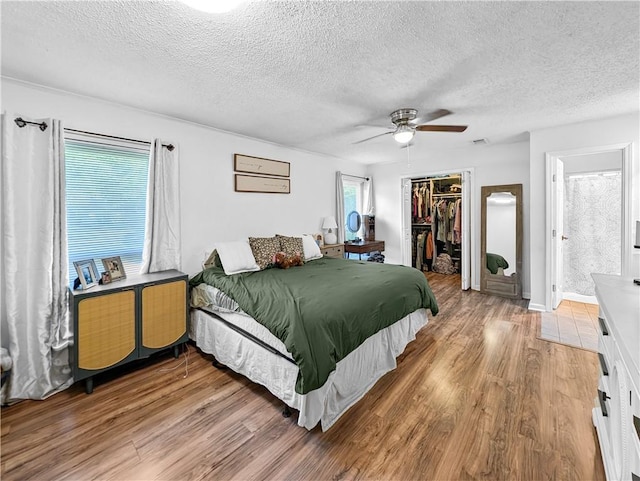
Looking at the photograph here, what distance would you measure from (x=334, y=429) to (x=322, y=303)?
811 millimetres

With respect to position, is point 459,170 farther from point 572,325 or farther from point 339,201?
point 572,325

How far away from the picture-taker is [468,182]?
16.2 feet

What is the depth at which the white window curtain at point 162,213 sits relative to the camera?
298cm

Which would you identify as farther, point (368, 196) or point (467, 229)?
point (368, 196)

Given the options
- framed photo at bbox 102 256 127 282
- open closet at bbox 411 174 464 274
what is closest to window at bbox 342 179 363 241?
open closet at bbox 411 174 464 274

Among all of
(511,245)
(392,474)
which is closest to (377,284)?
(392,474)

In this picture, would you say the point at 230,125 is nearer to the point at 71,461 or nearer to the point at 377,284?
the point at 377,284

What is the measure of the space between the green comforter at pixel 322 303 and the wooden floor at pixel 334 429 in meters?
0.46

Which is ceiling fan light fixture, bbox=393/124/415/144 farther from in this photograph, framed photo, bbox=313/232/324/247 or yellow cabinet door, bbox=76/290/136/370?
yellow cabinet door, bbox=76/290/136/370

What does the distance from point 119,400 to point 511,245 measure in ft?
17.4

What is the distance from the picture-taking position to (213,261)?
11.0 ft

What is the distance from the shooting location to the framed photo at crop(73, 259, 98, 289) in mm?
2422

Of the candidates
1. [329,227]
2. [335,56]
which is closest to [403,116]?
[335,56]

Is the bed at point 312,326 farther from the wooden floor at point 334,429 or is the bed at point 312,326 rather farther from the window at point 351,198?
the window at point 351,198
